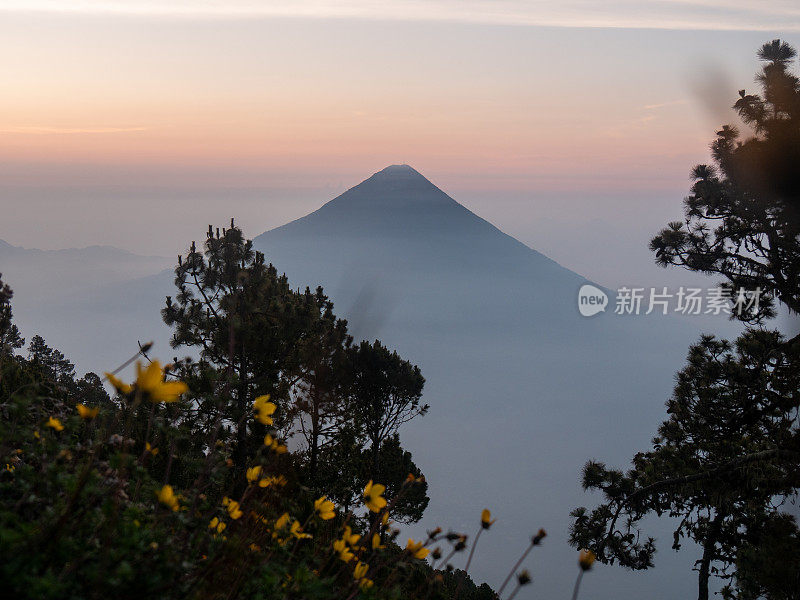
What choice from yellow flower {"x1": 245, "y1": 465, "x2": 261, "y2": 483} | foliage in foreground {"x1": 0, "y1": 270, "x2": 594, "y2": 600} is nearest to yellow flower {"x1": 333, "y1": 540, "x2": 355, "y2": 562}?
foliage in foreground {"x1": 0, "y1": 270, "x2": 594, "y2": 600}

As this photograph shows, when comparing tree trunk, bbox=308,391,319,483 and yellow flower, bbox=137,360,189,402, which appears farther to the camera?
tree trunk, bbox=308,391,319,483

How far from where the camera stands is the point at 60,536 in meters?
1.79

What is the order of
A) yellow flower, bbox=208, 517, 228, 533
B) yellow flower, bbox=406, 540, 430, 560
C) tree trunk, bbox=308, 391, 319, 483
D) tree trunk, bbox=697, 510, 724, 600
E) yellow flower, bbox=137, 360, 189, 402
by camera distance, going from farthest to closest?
tree trunk, bbox=308, 391, 319, 483, tree trunk, bbox=697, 510, 724, 600, yellow flower, bbox=208, 517, 228, 533, yellow flower, bbox=406, 540, 430, 560, yellow flower, bbox=137, 360, 189, 402

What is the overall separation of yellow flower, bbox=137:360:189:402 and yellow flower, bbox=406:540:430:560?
1.04m

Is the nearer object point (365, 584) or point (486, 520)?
point (486, 520)

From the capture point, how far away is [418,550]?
2307mm

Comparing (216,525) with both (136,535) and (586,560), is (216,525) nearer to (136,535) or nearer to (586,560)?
(136,535)

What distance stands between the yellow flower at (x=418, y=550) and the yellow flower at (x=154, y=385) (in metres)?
1.04

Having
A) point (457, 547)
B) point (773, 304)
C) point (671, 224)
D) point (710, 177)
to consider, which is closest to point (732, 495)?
point (773, 304)

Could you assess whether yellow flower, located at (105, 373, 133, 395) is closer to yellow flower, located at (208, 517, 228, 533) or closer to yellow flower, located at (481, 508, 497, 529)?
yellow flower, located at (208, 517, 228, 533)

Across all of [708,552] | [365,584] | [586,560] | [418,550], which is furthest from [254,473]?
[708,552]

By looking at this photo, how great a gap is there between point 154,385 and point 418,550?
1.13 meters

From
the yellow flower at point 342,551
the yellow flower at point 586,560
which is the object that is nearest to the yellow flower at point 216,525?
the yellow flower at point 342,551

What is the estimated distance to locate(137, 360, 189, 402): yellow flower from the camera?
181cm
